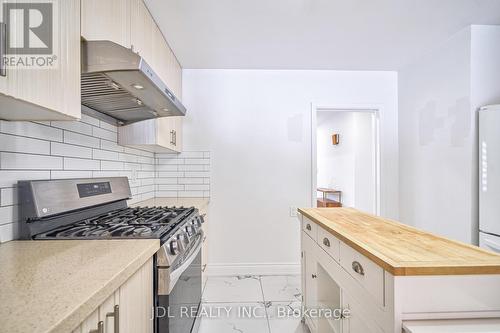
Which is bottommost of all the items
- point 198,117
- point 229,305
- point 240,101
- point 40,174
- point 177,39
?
point 229,305

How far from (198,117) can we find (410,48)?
7.54ft

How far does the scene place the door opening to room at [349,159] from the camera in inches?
117

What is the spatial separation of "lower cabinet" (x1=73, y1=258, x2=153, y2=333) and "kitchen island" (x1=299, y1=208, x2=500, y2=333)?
0.85m

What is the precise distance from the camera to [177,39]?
2.14 metres

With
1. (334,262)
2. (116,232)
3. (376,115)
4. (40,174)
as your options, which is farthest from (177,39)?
(376,115)

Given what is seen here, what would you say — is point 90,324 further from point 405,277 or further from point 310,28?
point 310,28

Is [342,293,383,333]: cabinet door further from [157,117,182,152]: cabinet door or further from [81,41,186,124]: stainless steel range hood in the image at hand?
[157,117,182,152]: cabinet door

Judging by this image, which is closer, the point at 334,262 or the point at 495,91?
the point at 334,262

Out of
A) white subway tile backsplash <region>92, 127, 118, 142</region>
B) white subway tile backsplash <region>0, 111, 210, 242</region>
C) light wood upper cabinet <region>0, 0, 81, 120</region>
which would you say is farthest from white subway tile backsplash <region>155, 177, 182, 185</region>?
light wood upper cabinet <region>0, 0, 81, 120</region>

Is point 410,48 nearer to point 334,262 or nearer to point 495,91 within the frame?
point 495,91

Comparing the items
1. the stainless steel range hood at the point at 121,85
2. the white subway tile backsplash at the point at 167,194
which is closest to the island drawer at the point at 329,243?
the stainless steel range hood at the point at 121,85

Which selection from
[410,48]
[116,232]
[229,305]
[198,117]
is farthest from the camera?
[198,117]

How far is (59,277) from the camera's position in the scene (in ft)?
2.16

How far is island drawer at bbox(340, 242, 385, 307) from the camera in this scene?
83 cm
